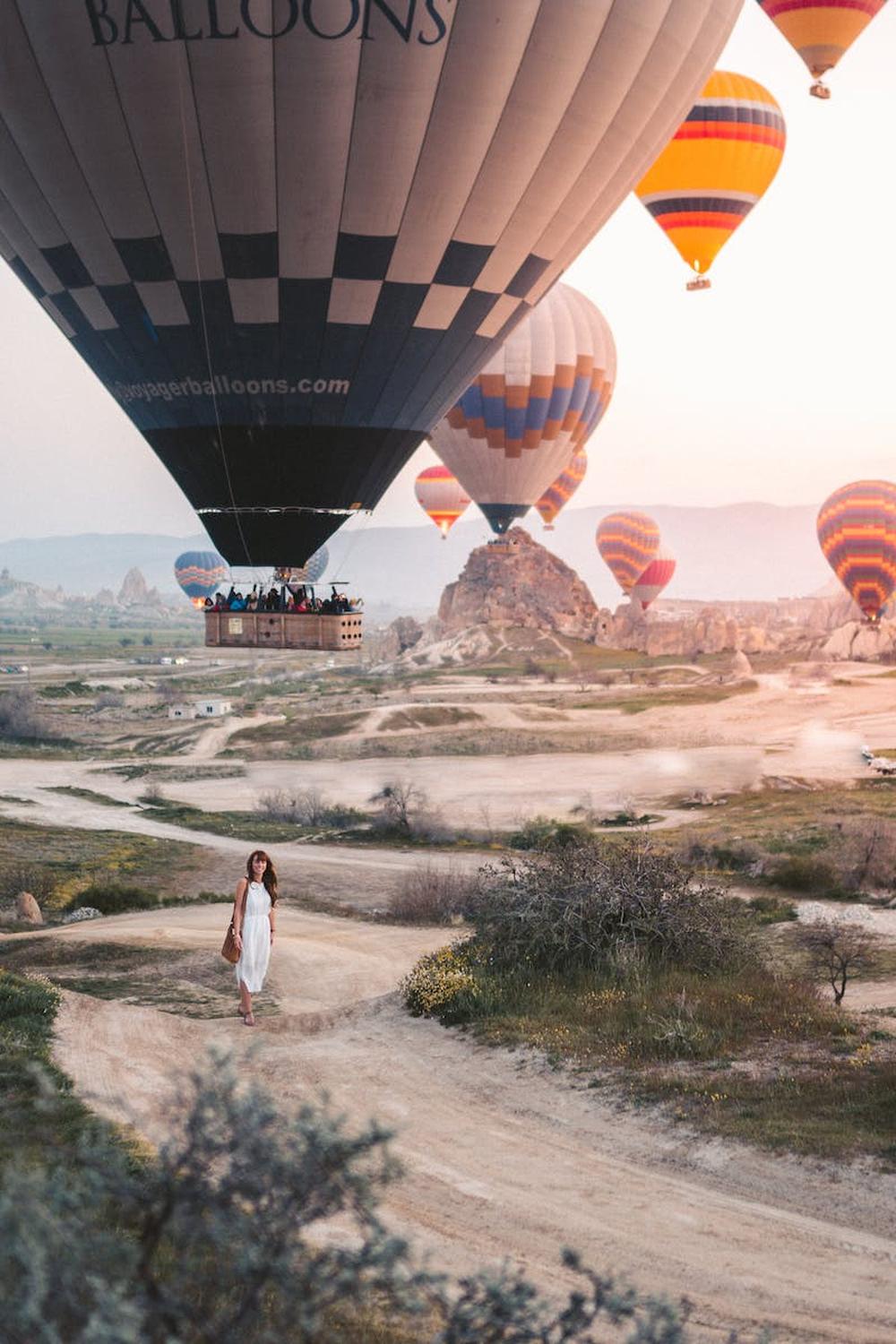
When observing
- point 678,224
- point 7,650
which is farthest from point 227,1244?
point 7,650

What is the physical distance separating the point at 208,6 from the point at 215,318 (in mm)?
3750

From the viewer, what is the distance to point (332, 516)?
21.4m

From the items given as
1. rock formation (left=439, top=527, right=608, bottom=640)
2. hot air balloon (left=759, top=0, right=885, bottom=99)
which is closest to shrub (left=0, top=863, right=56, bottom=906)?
hot air balloon (left=759, top=0, right=885, bottom=99)

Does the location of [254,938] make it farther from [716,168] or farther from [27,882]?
[716,168]

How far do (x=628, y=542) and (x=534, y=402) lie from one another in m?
56.5

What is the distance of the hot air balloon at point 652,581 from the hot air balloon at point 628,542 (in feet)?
6.06

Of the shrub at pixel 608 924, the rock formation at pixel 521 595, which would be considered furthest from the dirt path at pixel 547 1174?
the rock formation at pixel 521 595

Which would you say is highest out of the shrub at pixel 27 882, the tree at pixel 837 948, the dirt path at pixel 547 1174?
the dirt path at pixel 547 1174

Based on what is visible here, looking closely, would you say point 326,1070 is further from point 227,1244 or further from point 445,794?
point 445,794

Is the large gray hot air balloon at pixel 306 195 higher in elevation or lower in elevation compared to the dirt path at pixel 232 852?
higher

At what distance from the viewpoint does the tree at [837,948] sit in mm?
18469

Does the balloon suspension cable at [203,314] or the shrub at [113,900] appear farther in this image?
the shrub at [113,900]

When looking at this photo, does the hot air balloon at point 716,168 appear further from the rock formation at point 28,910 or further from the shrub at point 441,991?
the shrub at point 441,991

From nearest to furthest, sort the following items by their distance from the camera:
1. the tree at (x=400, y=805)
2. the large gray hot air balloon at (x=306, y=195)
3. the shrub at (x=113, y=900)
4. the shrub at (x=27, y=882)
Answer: the large gray hot air balloon at (x=306, y=195), the shrub at (x=113, y=900), the shrub at (x=27, y=882), the tree at (x=400, y=805)
